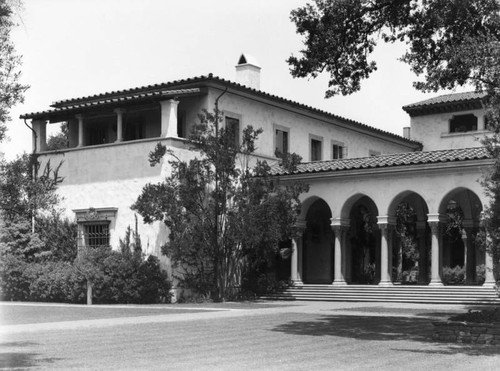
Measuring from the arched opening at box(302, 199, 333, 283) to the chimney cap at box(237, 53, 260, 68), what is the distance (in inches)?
266

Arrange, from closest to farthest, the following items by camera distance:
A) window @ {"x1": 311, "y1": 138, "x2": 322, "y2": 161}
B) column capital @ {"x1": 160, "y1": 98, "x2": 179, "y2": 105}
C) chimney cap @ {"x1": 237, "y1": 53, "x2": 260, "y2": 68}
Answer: column capital @ {"x1": 160, "y1": 98, "x2": 179, "y2": 105} → chimney cap @ {"x1": 237, "y1": 53, "x2": 260, "y2": 68} → window @ {"x1": 311, "y1": 138, "x2": 322, "y2": 161}

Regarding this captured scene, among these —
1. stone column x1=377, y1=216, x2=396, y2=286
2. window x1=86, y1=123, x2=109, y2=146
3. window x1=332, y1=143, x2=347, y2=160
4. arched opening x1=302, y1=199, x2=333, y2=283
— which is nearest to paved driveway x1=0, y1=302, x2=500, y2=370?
stone column x1=377, y1=216, x2=396, y2=286

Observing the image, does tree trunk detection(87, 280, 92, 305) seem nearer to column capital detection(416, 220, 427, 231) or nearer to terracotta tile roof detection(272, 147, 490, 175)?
terracotta tile roof detection(272, 147, 490, 175)

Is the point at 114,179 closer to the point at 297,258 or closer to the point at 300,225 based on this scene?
the point at 300,225

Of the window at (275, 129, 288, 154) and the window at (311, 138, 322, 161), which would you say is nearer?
the window at (275, 129, 288, 154)

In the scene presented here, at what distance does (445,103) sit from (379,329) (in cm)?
3235

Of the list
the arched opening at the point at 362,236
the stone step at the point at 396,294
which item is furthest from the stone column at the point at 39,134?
the arched opening at the point at 362,236

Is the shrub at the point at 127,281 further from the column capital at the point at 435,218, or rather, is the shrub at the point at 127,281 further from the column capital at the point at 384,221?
the column capital at the point at 435,218

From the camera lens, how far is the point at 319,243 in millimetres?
36969

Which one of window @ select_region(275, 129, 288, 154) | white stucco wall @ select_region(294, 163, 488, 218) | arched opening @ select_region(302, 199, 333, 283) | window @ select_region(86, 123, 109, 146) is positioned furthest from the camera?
arched opening @ select_region(302, 199, 333, 283)

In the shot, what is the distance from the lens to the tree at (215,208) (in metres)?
27.2

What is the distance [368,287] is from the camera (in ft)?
99.0

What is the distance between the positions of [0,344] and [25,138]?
2160cm

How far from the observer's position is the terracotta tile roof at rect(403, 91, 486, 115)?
151ft
